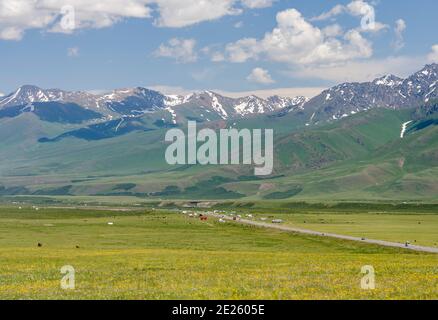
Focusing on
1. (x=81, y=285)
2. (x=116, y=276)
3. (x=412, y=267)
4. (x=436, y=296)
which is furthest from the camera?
(x=412, y=267)

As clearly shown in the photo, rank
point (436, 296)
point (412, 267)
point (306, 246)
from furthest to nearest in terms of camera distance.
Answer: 1. point (306, 246)
2. point (412, 267)
3. point (436, 296)

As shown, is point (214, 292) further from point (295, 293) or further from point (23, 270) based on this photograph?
point (23, 270)

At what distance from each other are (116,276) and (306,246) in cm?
6726

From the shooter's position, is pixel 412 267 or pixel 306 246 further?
pixel 306 246

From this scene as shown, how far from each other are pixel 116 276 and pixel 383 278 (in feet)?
61.6

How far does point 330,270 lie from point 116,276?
15787 mm

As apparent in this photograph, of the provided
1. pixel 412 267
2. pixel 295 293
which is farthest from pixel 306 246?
pixel 295 293
